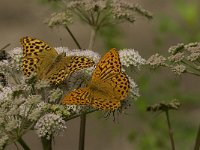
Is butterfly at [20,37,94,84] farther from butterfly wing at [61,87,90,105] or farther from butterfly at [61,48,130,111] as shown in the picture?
butterfly wing at [61,87,90,105]

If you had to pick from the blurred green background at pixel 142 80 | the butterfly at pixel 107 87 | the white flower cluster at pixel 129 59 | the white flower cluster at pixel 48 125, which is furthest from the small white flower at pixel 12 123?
the white flower cluster at pixel 129 59

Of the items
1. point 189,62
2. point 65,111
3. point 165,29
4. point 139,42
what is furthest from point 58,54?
point 139,42

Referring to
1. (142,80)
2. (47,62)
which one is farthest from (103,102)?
(142,80)

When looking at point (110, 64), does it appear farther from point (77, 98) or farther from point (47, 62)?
point (47, 62)

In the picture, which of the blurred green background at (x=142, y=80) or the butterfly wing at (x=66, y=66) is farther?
the blurred green background at (x=142, y=80)

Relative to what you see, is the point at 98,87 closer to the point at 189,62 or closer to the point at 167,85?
the point at 189,62

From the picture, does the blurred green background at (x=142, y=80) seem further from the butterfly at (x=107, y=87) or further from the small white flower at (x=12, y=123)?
the small white flower at (x=12, y=123)
